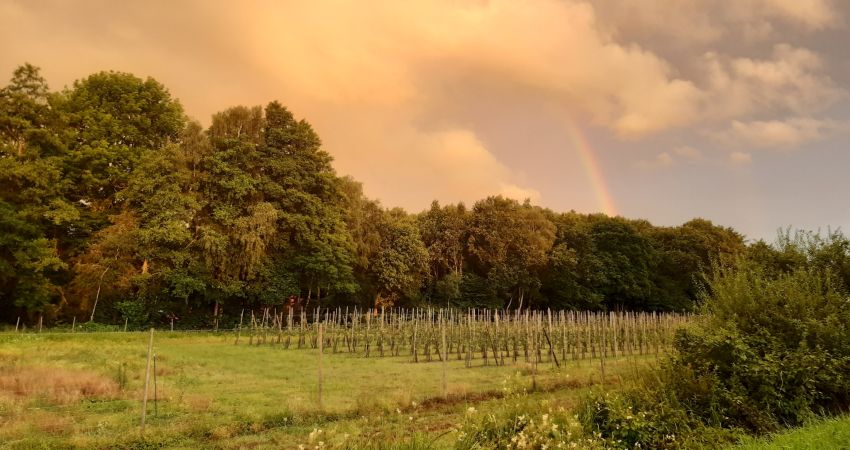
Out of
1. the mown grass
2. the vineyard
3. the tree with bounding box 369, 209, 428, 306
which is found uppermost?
the tree with bounding box 369, 209, 428, 306

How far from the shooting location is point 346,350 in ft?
87.0

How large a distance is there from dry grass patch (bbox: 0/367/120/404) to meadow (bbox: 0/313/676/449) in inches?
1.3

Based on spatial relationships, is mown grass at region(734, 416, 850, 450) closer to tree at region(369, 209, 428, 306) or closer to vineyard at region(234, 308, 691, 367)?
vineyard at region(234, 308, 691, 367)

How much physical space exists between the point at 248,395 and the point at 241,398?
0.44m

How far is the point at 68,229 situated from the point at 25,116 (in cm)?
668

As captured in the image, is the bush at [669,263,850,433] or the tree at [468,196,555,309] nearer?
the bush at [669,263,850,433]

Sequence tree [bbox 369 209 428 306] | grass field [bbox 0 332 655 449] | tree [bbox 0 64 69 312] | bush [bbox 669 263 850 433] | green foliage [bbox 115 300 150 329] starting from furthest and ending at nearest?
tree [bbox 369 209 428 306] < green foliage [bbox 115 300 150 329] < tree [bbox 0 64 69 312] < grass field [bbox 0 332 655 449] < bush [bbox 669 263 850 433]

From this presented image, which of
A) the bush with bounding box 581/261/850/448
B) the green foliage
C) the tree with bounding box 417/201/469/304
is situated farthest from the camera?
the tree with bounding box 417/201/469/304

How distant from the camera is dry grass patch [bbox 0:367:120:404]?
10852 mm

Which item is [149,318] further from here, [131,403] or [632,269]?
[632,269]

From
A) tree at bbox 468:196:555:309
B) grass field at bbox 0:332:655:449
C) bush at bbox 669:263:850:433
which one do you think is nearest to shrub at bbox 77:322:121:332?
grass field at bbox 0:332:655:449

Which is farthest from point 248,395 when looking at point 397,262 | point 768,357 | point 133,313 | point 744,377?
point 397,262

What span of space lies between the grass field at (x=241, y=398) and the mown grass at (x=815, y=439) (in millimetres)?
2729

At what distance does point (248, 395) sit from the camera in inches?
491
